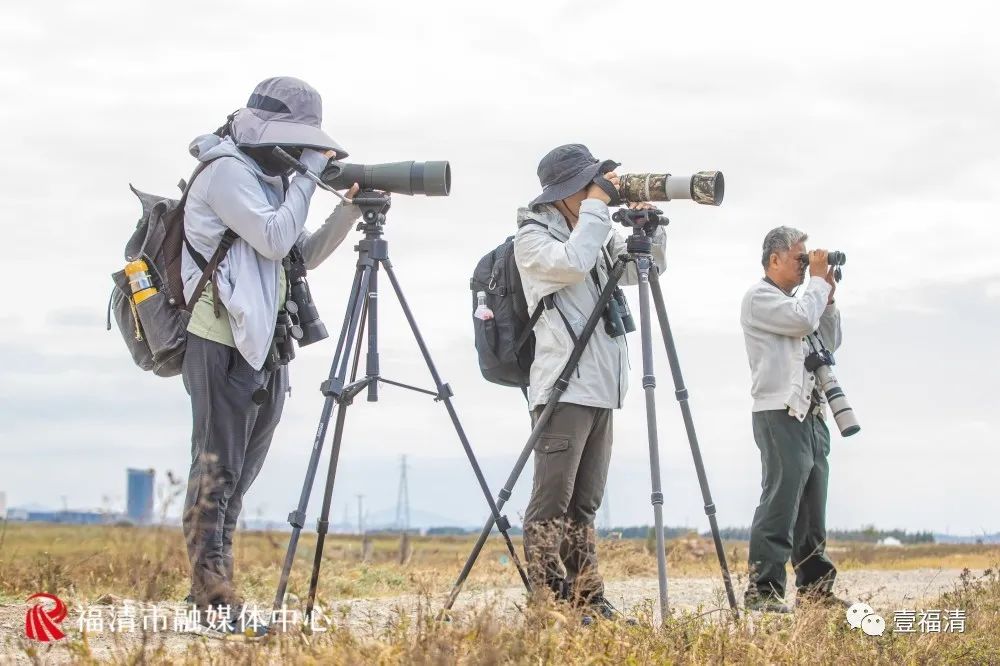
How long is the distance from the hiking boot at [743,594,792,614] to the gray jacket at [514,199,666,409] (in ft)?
5.56

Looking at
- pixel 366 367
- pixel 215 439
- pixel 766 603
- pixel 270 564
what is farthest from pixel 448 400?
pixel 270 564

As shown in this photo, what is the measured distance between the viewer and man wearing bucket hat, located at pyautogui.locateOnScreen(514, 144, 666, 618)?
204 inches

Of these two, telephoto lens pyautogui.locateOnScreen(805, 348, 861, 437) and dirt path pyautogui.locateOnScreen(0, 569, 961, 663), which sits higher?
telephoto lens pyautogui.locateOnScreen(805, 348, 861, 437)

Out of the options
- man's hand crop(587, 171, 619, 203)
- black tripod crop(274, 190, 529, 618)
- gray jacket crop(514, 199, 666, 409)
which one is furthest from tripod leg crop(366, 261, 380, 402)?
man's hand crop(587, 171, 619, 203)

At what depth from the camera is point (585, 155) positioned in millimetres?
5633

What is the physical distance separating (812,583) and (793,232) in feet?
7.05

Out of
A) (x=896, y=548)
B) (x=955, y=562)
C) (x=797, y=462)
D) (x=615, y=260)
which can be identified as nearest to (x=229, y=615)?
(x=615, y=260)

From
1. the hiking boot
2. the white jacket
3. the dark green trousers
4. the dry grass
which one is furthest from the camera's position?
the dark green trousers

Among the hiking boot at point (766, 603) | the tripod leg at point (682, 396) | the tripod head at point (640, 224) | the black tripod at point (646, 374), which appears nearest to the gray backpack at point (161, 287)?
the black tripod at point (646, 374)

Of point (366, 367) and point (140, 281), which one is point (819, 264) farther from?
point (140, 281)

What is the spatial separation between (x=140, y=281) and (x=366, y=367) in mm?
1070

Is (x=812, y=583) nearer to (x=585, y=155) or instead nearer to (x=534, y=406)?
(x=534, y=406)

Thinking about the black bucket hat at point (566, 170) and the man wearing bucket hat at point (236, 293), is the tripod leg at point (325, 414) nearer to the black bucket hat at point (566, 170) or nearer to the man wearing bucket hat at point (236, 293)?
the man wearing bucket hat at point (236, 293)

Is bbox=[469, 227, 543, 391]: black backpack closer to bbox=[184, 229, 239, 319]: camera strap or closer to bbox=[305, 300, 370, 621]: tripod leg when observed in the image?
bbox=[305, 300, 370, 621]: tripod leg
